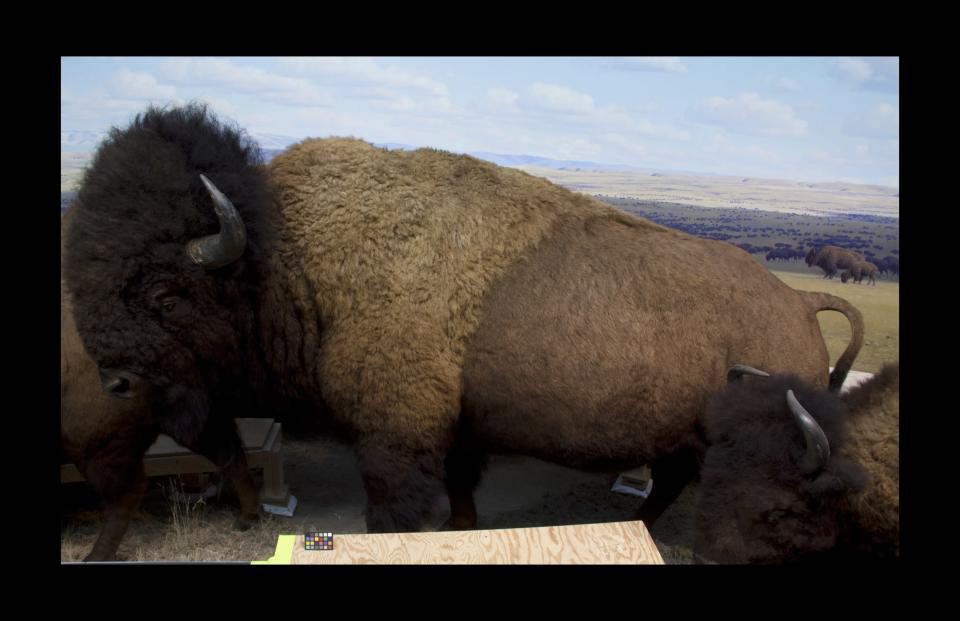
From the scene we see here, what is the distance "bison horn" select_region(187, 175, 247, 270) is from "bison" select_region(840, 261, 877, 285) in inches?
132

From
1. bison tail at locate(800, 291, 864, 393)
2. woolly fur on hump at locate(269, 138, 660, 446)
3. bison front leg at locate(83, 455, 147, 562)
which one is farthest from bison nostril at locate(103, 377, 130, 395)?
bison tail at locate(800, 291, 864, 393)

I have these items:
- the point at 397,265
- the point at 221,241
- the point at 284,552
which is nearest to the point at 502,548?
the point at 284,552

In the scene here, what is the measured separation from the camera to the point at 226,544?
4.04 meters

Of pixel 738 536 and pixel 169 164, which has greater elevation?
pixel 169 164

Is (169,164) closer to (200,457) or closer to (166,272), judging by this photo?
(166,272)

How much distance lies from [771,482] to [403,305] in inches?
68.4

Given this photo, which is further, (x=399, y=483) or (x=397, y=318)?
(x=399, y=483)

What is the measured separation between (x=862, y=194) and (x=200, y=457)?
165 inches

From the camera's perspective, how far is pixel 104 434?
11.9 ft

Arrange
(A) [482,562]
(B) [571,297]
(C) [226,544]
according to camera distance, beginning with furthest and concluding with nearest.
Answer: (C) [226,544], (B) [571,297], (A) [482,562]

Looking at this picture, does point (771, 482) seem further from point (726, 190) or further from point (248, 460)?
point (248, 460)

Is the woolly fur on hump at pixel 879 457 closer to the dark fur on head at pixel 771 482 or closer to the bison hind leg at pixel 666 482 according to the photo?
the dark fur on head at pixel 771 482

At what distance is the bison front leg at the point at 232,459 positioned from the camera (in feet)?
13.1
